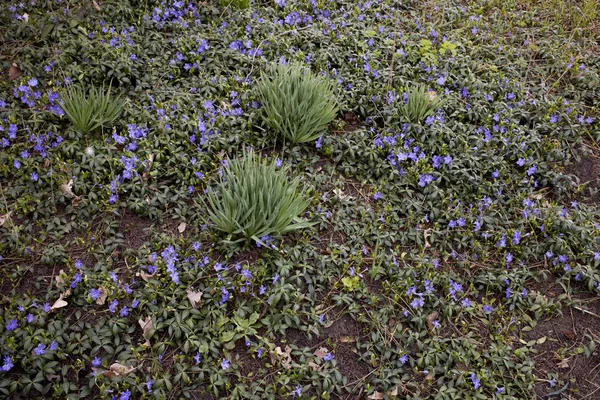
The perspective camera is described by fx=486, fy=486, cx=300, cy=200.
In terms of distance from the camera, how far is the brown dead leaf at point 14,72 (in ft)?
11.2

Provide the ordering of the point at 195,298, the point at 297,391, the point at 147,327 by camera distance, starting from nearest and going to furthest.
Result: the point at 297,391
the point at 147,327
the point at 195,298

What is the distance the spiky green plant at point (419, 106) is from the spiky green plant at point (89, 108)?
1982mm

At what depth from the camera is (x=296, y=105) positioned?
317 centimetres

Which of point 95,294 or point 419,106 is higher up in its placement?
point 419,106

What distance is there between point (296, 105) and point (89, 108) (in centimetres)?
131

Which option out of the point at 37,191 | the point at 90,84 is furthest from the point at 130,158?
the point at 90,84

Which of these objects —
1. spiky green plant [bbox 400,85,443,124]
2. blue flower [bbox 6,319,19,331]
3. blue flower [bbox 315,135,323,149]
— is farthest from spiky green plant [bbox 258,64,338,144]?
blue flower [bbox 6,319,19,331]

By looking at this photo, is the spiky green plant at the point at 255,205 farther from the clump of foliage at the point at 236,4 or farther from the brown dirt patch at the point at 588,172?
the brown dirt patch at the point at 588,172

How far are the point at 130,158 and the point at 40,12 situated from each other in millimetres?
1697

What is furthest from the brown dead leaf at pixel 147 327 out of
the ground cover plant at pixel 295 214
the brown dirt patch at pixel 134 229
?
the brown dirt patch at pixel 134 229

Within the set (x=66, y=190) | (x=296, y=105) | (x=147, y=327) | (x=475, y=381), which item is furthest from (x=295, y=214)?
(x=66, y=190)

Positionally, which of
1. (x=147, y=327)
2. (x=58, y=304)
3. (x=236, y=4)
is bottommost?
(x=147, y=327)

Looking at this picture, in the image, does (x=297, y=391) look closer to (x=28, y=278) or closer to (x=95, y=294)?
(x=95, y=294)

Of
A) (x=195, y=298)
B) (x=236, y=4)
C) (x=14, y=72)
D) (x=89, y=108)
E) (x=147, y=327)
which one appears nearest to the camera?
(x=147, y=327)
